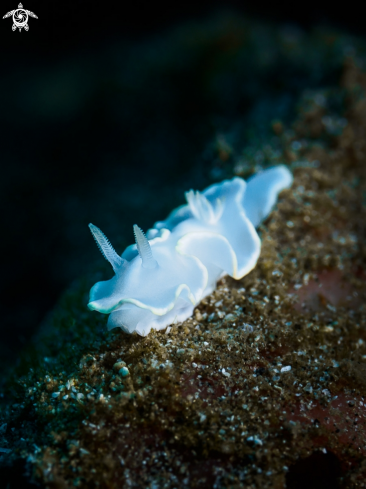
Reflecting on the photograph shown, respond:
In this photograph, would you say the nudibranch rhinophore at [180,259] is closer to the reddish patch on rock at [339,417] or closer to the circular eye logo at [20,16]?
the reddish patch on rock at [339,417]

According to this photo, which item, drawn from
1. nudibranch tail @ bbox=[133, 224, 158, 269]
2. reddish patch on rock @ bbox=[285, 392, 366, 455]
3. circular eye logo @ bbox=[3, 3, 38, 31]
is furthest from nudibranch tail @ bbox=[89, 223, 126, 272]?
circular eye logo @ bbox=[3, 3, 38, 31]

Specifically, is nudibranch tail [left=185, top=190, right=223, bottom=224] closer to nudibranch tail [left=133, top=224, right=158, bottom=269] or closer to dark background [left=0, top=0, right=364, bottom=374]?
nudibranch tail [left=133, top=224, right=158, bottom=269]

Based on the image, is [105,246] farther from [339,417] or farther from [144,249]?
[339,417]

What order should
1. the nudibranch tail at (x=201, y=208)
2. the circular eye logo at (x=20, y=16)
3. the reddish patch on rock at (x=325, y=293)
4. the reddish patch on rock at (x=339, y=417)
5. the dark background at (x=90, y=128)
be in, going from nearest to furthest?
the reddish patch on rock at (x=339, y=417), the nudibranch tail at (x=201, y=208), the reddish patch on rock at (x=325, y=293), the dark background at (x=90, y=128), the circular eye logo at (x=20, y=16)

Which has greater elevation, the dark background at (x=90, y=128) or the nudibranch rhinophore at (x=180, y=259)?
the dark background at (x=90, y=128)

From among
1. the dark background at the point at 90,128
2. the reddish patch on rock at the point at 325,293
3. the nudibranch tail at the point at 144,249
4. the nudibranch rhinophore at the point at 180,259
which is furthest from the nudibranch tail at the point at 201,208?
the dark background at the point at 90,128

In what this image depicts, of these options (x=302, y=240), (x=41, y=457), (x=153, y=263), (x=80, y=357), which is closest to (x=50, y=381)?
(x=80, y=357)

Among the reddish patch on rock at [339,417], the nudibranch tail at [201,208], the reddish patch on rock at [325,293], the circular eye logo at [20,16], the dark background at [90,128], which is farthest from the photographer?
the circular eye logo at [20,16]

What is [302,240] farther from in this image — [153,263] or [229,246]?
[153,263]
